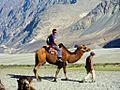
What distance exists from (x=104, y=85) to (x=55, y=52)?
15.2ft

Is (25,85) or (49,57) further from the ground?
(49,57)

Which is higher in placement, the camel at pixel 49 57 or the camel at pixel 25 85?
the camel at pixel 49 57

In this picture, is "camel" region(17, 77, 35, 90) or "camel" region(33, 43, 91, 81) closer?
"camel" region(17, 77, 35, 90)

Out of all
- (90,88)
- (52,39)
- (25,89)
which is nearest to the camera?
(25,89)

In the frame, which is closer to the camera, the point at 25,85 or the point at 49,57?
the point at 25,85

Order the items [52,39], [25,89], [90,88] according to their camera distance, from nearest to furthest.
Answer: [25,89] < [90,88] < [52,39]

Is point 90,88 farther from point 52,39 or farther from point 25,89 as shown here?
point 25,89

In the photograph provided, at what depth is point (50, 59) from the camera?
86.6 feet

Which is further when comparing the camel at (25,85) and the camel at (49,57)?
the camel at (49,57)

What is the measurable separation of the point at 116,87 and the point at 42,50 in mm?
6179

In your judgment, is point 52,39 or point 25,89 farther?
point 52,39

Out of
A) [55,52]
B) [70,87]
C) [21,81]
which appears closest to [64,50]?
[55,52]

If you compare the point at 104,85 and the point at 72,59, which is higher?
the point at 72,59

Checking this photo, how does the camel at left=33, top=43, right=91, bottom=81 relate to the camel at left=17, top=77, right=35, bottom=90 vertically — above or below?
above
